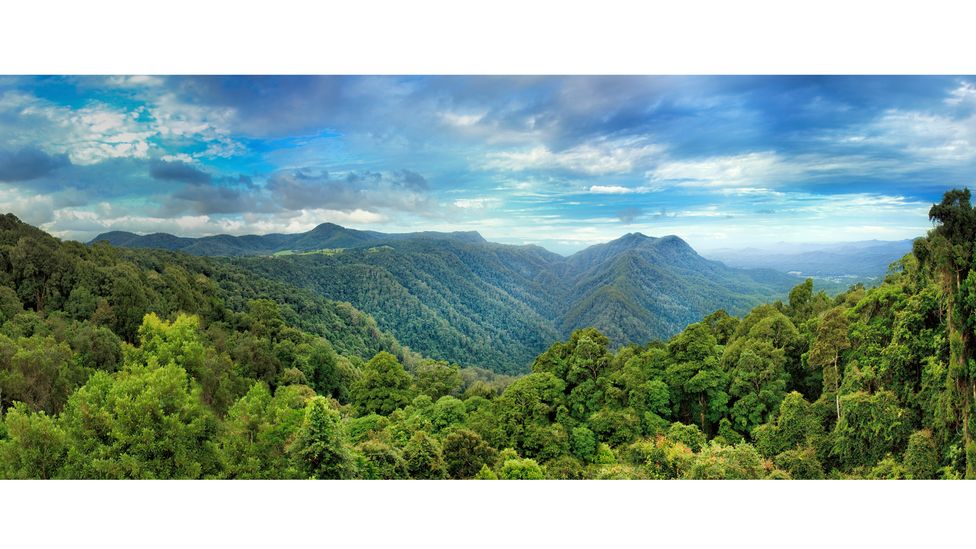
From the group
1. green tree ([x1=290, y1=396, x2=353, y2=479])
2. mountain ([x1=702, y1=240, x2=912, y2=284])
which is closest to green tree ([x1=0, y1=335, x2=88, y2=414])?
green tree ([x1=290, y1=396, x2=353, y2=479])

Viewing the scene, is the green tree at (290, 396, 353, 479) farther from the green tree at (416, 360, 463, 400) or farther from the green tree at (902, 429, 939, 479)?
the green tree at (416, 360, 463, 400)

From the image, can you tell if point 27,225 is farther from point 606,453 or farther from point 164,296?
point 606,453

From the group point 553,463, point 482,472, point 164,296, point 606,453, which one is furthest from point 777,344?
point 164,296

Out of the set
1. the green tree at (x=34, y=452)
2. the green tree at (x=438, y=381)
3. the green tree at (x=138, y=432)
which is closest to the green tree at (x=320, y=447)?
the green tree at (x=138, y=432)

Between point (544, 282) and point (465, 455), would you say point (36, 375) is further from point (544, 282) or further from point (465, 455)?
point (544, 282)

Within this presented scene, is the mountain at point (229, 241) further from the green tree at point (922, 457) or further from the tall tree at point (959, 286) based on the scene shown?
the green tree at point (922, 457)
